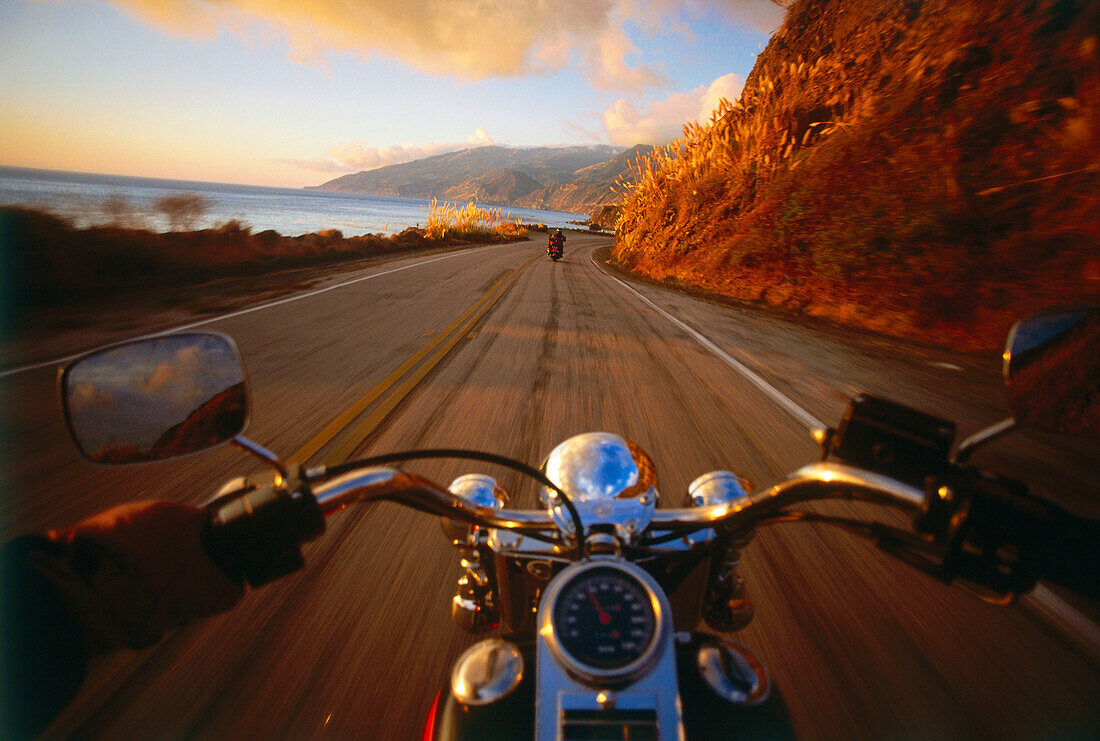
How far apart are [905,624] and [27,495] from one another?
464 cm

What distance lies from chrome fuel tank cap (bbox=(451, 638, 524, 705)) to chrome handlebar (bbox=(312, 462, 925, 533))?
329mm

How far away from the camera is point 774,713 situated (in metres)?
0.86

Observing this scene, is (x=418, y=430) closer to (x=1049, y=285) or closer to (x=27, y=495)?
(x=27, y=495)

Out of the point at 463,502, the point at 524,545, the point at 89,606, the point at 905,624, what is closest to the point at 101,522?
the point at 89,606

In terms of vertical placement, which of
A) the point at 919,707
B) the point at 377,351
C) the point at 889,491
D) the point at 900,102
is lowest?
the point at 377,351

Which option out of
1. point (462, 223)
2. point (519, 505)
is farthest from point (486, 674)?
point (462, 223)

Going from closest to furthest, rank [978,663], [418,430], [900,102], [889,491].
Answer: [889,491]
[978,663]
[418,430]
[900,102]

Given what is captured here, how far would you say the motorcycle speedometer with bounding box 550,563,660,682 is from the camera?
850 mm

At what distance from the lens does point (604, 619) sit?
0.93m

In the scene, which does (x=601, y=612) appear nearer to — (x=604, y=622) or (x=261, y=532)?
(x=604, y=622)

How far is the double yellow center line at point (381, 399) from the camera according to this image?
352 cm

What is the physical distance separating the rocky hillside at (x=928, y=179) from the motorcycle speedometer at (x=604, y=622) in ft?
26.9

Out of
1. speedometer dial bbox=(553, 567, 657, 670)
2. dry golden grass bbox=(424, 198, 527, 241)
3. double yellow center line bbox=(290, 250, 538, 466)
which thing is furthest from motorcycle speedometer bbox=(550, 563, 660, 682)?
dry golden grass bbox=(424, 198, 527, 241)

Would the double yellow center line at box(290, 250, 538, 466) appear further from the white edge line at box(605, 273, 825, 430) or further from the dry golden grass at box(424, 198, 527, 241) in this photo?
the dry golden grass at box(424, 198, 527, 241)
